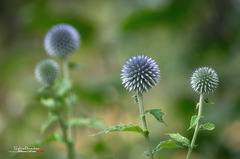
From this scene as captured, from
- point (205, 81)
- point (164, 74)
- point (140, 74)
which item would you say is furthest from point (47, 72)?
point (164, 74)

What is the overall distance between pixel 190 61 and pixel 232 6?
49.3 inches

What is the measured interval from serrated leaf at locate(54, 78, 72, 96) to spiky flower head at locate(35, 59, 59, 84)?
13 cm

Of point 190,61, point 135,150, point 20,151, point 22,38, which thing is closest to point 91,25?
point 190,61

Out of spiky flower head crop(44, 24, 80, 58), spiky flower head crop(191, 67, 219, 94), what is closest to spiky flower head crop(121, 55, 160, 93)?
spiky flower head crop(191, 67, 219, 94)

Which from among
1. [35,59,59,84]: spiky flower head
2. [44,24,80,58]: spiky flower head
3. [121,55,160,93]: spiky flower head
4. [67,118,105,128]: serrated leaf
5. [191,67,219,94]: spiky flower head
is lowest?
[191,67,219,94]: spiky flower head

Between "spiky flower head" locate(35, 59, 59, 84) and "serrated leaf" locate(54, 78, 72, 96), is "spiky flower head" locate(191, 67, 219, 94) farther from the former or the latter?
"spiky flower head" locate(35, 59, 59, 84)

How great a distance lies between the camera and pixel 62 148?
6.07m

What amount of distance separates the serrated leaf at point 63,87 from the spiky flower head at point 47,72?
0.42 feet

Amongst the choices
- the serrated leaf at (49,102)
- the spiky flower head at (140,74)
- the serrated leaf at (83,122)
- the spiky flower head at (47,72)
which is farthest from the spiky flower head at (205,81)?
the spiky flower head at (47,72)

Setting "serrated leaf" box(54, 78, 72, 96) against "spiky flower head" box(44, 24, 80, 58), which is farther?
"spiky flower head" box(44, 24, 80, 58)

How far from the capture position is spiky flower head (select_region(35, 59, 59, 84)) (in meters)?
2.77

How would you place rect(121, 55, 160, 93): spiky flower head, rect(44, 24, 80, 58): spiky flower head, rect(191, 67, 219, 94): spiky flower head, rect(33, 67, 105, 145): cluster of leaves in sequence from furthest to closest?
rect(44, 24, 80, 58): spiky flower head → rect(33, 67, 105, 145): cluster of leaves → rect(121, 55, 160, 93): spiky flower head → rect(191, 67, 219, 94): spiky flower head

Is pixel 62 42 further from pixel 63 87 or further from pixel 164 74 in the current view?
pixel 164 74

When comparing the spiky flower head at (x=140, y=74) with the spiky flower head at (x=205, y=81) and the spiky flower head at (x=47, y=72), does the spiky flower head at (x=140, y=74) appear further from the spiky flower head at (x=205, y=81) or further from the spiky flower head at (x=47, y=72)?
the spiky flower head at (x=47, y=72)
